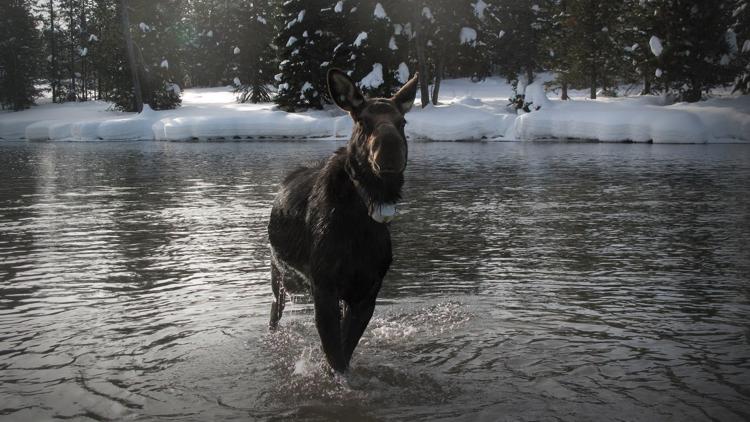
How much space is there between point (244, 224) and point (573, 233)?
5.54 m

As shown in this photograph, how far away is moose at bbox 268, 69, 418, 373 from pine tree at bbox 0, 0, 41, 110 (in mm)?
64060

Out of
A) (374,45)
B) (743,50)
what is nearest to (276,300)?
(743,50)

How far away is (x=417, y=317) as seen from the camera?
6684 mm

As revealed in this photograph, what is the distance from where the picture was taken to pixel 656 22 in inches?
1544

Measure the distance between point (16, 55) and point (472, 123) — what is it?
142 ft

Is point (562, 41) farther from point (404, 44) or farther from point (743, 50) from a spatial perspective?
point (743, 50)

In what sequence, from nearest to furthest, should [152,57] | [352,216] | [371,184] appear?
[371,184] → [352,216] → [152,57]

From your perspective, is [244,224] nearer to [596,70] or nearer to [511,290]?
[511,290]

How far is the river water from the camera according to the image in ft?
15.4

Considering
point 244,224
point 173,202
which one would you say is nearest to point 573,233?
point 244,224

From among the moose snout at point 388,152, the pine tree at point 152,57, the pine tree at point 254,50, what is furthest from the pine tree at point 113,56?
the moose snout at point 388,152

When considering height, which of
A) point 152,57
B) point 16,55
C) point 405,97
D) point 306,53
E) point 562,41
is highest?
point 562,41

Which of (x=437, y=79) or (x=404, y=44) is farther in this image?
(x=437, y=79)

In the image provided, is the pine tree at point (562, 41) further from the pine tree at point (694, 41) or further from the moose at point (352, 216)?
the moose at point (352, 216)
